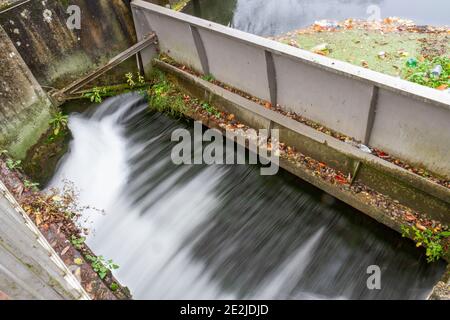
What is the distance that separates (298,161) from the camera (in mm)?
6027

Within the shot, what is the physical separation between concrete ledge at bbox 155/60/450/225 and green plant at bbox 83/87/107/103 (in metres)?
1.84

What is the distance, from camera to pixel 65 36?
6.89 m

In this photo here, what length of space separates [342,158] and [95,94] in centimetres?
498

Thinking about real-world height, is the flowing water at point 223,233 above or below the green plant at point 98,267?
below

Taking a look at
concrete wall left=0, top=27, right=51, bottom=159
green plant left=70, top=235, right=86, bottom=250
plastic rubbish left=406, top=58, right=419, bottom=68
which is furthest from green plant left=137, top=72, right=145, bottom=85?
plastic rubbish left=406, top=58, right=419, bottom=68

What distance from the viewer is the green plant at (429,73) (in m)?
6.38

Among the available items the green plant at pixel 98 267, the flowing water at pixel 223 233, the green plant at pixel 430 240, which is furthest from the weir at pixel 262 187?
the green plant at pixel 98 267

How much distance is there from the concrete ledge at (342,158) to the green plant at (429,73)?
2.19 metres

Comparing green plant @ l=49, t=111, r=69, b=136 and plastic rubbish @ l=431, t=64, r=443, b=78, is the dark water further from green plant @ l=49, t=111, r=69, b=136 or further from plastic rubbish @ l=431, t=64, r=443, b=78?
green plant @ l=49, t=111, r=69, b=136

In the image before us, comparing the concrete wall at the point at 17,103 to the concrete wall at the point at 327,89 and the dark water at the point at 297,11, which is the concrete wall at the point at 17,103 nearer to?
the concrete wall at the point at 327,89

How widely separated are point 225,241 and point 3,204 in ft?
10.1

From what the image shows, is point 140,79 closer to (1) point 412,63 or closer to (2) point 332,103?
(2) point 332,103

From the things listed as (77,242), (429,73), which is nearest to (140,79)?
(77,242)

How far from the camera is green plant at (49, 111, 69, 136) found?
6784mm
